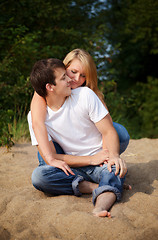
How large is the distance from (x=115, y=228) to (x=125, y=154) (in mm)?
2154

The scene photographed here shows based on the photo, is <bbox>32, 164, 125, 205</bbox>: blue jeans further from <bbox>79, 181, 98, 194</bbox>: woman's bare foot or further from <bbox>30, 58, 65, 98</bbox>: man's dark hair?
<bbox>30, 58, 65, 98</bbox>: man's dark hair

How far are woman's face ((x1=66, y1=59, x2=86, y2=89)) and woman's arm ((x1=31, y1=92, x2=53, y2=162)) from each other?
1.18 ft

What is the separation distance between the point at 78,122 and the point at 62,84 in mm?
367

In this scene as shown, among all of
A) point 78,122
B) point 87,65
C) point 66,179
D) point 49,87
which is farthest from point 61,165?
point 87,65

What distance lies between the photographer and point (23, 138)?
4.78 metres

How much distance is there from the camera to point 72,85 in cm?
273

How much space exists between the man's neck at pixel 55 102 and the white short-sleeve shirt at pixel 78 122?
4 cm

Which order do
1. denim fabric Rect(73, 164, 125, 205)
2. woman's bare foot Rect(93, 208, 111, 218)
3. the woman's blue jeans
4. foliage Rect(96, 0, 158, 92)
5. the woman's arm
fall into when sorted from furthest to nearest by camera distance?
foliage Rect(96, 0, 158, 92) → the woman's arm → the woman's blue jeans → denim fabric Rect(73, 164, 125, 205) → woman's bare foot Rect(93, 208, 111, 218)

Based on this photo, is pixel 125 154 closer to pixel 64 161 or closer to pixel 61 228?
pixel 64 161

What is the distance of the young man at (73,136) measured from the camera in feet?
8.13

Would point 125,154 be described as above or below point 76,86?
below

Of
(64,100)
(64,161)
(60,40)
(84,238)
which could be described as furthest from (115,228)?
(60,40)

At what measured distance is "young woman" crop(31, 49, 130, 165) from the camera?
2504mm

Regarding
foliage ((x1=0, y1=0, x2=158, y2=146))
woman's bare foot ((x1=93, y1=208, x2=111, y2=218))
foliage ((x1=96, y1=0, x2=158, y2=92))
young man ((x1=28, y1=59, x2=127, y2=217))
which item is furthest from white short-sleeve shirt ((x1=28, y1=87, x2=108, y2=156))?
foliage ((x1=96, y1=0, x2=158, y2=92))
